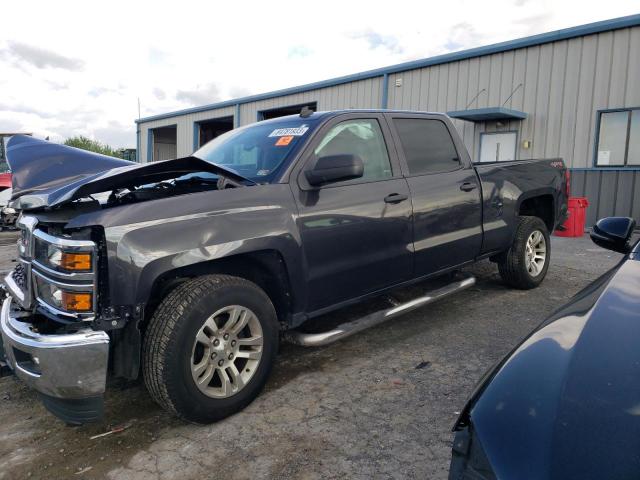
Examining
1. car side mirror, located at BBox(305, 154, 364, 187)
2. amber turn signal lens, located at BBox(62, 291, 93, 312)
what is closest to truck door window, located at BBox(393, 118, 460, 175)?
car side mirror, located at BBox(305, 154, 364, 187)

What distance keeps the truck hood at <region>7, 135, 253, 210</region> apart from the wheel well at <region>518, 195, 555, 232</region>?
12.2 ft

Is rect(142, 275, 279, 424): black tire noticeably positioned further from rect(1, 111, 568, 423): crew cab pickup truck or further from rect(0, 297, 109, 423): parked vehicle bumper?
rect(0, 297, 109, 423): parked vehicle bumper

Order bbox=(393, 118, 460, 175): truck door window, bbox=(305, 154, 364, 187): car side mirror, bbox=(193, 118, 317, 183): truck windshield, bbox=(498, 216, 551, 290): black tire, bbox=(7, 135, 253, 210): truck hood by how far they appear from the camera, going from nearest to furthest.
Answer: bbox=(7, 135, 253, 210): truck hood → bbox=(305, 154, 364, 187): car side mirror → bbox=(193, 118, 317, 183): truck windshield → bbox=(393, 118, 460, 175): truck door window → bbox=(498, 216, 551, 290): black tire

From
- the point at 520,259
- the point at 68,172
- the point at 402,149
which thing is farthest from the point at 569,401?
the point at 520,259

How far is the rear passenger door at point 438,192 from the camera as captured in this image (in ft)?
12.5

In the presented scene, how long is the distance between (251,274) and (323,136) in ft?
3.62

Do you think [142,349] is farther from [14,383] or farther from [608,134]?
[608,134]

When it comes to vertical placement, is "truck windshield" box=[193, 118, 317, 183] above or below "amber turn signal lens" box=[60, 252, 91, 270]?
above

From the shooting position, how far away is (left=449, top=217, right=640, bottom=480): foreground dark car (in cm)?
110

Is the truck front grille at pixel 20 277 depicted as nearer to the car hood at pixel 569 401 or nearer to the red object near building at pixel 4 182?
the car hood at pixel 569 401

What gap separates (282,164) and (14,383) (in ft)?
8.01

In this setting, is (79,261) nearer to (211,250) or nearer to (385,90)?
(211,250)

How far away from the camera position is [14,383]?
3361 millimetres

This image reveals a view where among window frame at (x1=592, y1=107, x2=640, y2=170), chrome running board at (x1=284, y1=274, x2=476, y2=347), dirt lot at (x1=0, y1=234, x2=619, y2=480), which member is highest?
window frame at (x1=592, y1=107, x2=640, y2=170)
